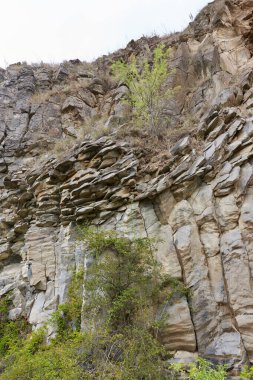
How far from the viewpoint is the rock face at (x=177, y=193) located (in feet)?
24.6

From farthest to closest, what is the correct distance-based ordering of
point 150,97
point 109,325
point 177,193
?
point 150,97 → point 177,193 → point 109,325

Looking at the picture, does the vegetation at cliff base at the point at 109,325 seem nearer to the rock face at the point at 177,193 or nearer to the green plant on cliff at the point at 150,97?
the rock face at the point at 177,193

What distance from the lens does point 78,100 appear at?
18578mm

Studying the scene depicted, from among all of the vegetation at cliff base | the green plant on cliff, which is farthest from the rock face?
the green plant on cliff

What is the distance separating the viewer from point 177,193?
30.7ft

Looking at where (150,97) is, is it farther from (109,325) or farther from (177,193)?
(109,325)

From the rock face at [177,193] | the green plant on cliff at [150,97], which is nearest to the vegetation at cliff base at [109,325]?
the rock face at [177,193]

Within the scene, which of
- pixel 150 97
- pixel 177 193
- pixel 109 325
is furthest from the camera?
pixel 150 97

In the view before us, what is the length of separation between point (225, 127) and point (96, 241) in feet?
16.8

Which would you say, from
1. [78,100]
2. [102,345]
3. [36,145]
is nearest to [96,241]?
[102,345]

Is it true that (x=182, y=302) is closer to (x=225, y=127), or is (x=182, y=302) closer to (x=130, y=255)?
(x=130, y=255)

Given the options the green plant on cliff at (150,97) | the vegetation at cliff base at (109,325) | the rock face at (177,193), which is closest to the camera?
the vegetation at cliff base at (109,325)

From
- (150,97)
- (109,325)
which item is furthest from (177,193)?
(150,97)

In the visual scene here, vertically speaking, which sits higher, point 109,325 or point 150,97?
point 150,97
